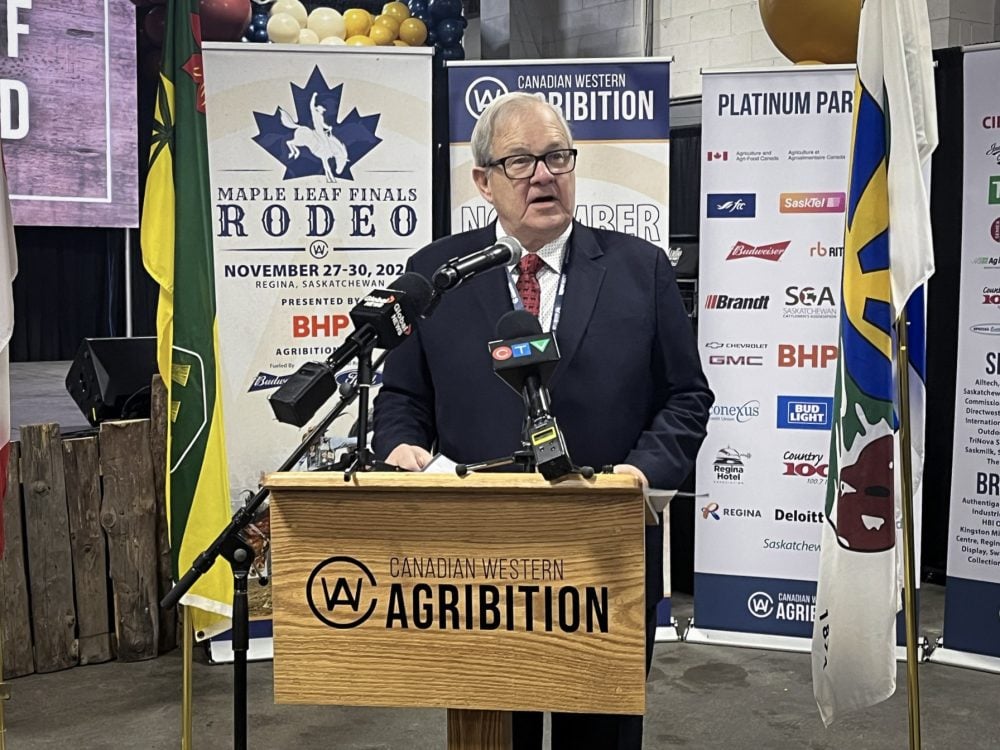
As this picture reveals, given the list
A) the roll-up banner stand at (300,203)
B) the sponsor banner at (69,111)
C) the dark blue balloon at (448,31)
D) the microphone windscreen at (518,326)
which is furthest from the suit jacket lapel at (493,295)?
the sponsor banner at (69,111)

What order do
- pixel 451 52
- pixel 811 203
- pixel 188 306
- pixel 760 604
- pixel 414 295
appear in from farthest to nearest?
pixel 451 52 < pixel 760 604 < pixel 811 203 < pixel 188 306 < pixel 414 295

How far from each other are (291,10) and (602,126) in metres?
2.08

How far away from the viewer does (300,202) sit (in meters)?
3.73

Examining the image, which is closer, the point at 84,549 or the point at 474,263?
the point at 474,263

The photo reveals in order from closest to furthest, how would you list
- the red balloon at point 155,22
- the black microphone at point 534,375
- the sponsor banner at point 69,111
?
the black microphone at point 534,375 < the red balloon at point 155,22 < the sponsor banner at point 69,111

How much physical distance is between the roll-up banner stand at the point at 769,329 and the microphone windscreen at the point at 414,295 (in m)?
2.63

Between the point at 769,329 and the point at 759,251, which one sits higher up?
the point at 759,251

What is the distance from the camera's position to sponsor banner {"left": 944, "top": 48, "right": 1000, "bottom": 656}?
12.1 feet

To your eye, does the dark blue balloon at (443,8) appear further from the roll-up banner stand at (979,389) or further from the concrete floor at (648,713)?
the concrete floor at (648,713)

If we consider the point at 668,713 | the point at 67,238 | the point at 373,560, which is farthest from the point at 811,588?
the point at 67,238

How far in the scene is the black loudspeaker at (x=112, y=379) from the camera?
13.8 ft

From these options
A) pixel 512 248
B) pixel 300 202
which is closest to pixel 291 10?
pixel 300 202

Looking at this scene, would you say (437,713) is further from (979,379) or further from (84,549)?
A: (979,379)

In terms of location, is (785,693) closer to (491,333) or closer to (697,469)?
(697,469)
